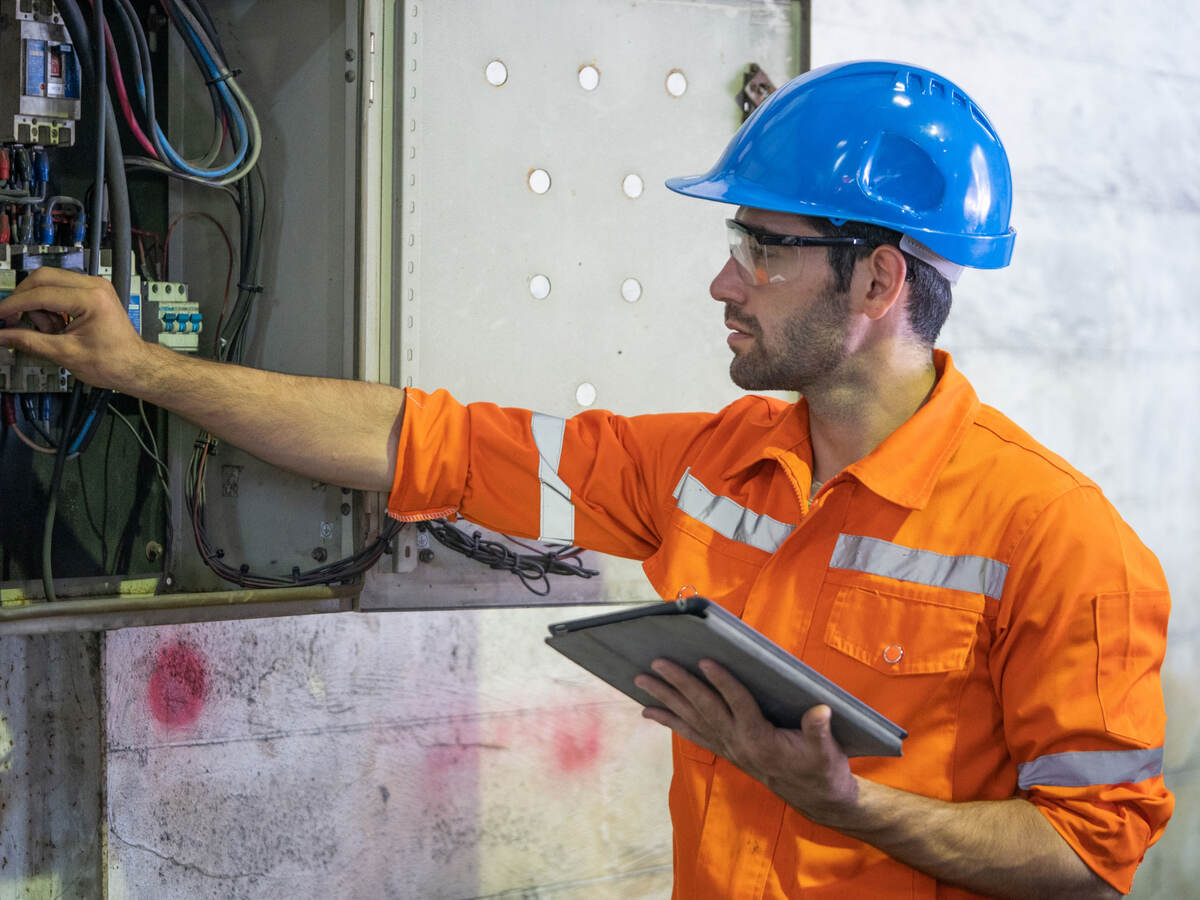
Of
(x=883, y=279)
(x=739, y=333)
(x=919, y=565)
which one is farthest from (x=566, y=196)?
(x=919, y=565)

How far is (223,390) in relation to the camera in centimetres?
131

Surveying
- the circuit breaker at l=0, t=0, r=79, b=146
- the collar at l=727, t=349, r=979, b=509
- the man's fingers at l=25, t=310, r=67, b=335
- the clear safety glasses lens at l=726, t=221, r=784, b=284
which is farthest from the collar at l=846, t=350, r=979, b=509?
the circuit breaker at l=0, t=0, r=79, b=146

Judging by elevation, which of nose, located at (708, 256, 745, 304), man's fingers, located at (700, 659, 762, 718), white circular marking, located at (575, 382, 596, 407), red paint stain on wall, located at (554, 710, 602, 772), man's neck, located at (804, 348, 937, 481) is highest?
nose, located at (708, 256, 745, 304)

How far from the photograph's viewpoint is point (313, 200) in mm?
1504

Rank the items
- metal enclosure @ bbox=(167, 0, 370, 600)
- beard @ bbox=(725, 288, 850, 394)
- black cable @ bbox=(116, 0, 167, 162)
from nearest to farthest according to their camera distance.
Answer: beard @ bbox=(725, 288, 850, 394) → black cable @ bbox=(116, 0, 167, 162) → metal enclosure @ bbox=(167, 0, 370, 600)

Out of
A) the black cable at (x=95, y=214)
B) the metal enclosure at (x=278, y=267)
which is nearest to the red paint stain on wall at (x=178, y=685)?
the metal enclosure at (x=278, y=267)

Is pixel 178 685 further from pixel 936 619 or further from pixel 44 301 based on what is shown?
pixel 936 619

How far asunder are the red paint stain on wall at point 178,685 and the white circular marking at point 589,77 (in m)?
1.07

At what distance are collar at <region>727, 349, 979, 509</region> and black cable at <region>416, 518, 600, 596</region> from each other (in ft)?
1.40

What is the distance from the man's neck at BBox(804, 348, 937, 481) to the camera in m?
1.29

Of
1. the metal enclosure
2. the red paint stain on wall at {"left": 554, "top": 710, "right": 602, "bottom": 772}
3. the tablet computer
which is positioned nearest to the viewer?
the tablet computer

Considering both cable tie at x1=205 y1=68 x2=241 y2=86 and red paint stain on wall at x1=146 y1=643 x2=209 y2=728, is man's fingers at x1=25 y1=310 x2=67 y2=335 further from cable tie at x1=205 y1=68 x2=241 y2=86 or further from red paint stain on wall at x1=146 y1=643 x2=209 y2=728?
red paint stain on wall at x1=146 y1=643 x2=209 y2=728

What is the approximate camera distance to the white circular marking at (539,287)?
5.15 feet

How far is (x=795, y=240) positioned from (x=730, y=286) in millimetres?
92
